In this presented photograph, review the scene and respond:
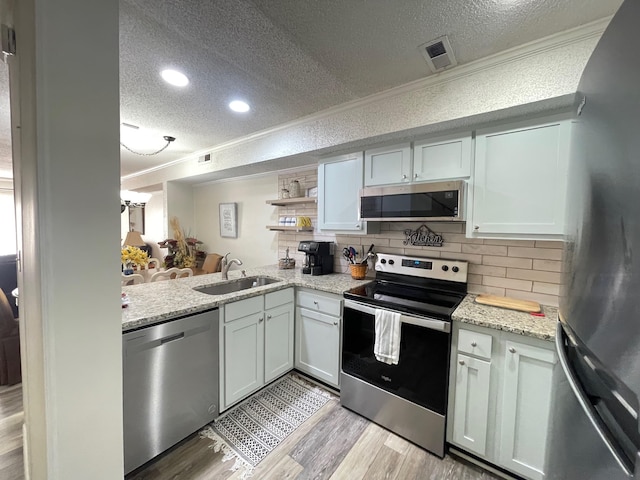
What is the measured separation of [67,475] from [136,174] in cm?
537

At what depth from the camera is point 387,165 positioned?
217cm

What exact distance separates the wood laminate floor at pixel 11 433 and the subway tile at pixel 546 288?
3.35m

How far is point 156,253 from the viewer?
546 cm

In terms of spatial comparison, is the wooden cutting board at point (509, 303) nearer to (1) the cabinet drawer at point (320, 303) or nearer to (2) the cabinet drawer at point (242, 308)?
(1) the cabinet drawer at point (320, 303)

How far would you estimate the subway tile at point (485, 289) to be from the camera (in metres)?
1.96

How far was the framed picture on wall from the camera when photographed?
4.07 m

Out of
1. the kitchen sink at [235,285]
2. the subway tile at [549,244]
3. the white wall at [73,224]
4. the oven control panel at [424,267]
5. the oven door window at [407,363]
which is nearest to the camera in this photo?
the white wall at [73,224]

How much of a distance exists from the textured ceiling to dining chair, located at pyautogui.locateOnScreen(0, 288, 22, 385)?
1.78 meters

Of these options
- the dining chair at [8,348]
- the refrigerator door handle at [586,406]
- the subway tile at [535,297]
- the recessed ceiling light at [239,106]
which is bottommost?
the dining chair at [8,348]

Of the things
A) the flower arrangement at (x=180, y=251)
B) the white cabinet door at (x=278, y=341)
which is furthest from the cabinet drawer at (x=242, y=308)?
the flower arrangement at (x=180, y=251)

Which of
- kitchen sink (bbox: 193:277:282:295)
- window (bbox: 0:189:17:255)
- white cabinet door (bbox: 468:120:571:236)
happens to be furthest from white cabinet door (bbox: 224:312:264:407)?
window (bbox: 0:189:17:255)

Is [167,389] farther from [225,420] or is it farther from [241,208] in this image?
[241,208]

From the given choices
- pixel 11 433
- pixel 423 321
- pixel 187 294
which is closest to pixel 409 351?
pixel 423 321

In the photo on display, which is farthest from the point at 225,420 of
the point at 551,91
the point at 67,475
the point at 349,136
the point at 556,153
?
the point at 551,91
